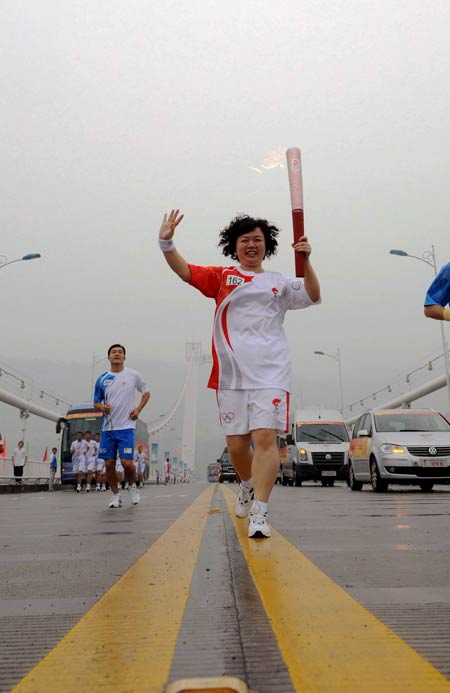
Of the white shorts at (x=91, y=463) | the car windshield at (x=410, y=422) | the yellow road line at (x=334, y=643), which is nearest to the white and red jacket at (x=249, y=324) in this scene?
the yellow road line at (x=334, y=643)

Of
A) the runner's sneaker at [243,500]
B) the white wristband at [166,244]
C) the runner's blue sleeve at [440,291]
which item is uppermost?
the white wristband at [166,244]

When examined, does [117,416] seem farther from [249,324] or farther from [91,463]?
[91,463]

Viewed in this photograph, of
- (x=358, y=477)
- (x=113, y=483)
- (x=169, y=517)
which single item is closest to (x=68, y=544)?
(x=169, y=517)

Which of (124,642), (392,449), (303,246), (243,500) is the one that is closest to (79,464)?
(392,449)

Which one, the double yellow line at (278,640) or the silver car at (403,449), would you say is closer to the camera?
the double yellow line at (278,640)

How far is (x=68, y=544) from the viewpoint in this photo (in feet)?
12.4

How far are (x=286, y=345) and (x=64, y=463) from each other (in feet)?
74.6

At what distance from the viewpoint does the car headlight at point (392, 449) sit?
1055 centimetres

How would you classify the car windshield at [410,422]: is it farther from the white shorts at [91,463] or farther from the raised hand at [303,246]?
the white shorts at [91,463]

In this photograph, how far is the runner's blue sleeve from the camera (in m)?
3.88

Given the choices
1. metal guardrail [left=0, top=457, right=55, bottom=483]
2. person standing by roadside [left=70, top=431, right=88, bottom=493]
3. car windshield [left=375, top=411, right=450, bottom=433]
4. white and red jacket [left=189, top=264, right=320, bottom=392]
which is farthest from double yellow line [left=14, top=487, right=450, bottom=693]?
metal guardrail [left=0, top=457, right=55, bottom=483]

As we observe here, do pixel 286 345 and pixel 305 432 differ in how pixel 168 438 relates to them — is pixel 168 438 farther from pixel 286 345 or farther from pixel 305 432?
pixel 286 345

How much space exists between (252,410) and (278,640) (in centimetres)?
240

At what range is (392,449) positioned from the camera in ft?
34.8
